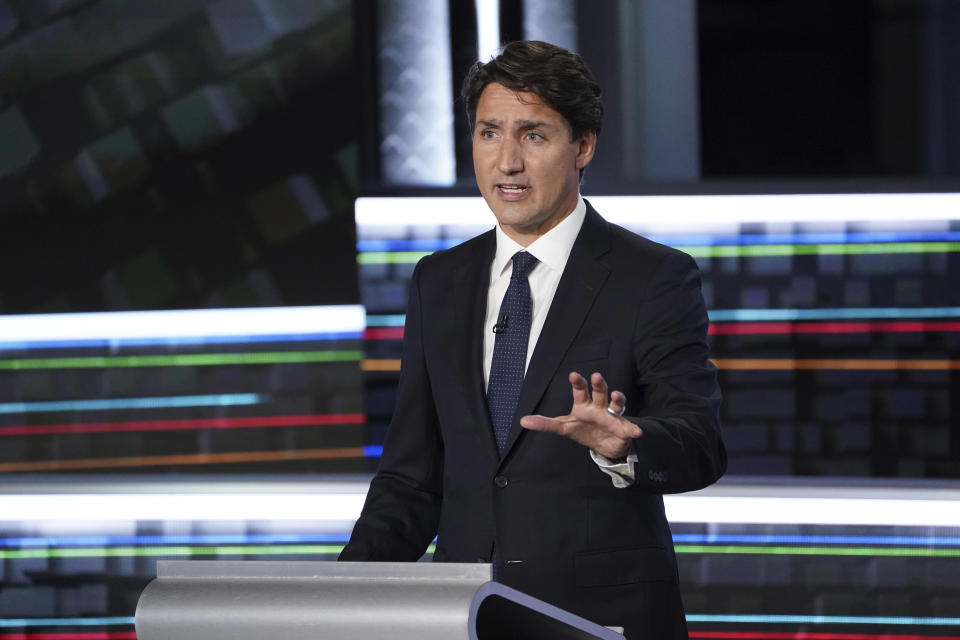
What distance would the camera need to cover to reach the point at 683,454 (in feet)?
4.84

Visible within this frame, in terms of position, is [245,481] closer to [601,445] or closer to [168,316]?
[168,316]

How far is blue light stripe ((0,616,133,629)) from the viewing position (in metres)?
3.29

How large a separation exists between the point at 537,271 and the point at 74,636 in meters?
2.12

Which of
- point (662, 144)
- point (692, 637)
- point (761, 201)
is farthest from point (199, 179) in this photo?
point (692, 637)

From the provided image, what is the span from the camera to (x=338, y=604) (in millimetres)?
1100

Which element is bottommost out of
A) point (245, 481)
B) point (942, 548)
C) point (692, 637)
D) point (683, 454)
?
point (692, 637)

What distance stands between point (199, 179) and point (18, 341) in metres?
0.62

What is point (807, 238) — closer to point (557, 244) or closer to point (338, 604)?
point (557, 244)

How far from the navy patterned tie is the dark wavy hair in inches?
8.9

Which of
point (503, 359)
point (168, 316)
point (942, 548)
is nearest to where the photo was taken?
point (503, 359)

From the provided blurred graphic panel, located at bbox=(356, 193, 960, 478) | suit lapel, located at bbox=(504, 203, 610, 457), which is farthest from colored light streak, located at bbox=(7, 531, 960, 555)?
suit lapel, located at bbox=(504, 203, 610, 457)

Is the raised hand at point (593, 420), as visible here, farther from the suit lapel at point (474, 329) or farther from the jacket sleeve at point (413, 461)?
the jacket sleeve at point (413, 461)

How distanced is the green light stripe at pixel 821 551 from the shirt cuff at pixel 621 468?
1705mm

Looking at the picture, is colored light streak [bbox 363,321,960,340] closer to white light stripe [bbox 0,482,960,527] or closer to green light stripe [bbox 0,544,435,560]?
white light stripe [bbox 0,482,960,527]
